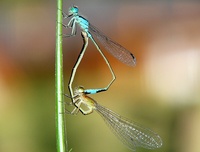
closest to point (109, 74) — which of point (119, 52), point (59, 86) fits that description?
point (119, 52)

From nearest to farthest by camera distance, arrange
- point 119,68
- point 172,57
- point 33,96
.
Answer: point 33,96
point 119,68
point 172,57

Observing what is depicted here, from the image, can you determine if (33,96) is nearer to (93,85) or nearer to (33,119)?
(33,119)

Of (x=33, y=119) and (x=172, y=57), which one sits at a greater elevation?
(x=172, y=57)

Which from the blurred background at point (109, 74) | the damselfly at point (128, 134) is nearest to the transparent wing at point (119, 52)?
the damselfly at point (128, 134)

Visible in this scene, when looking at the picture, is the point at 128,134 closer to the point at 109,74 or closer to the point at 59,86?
the point at 59,86

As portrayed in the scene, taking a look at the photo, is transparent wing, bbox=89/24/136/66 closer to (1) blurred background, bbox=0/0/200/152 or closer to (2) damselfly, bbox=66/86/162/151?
(2) damselfly, bbox=66/86/162/151

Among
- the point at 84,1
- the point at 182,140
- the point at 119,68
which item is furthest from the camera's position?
the point at 84,1

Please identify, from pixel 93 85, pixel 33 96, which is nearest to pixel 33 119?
pixel 33 96

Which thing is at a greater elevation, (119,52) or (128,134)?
(119,52)

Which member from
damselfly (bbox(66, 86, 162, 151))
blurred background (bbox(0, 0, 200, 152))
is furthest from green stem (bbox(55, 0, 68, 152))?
blurred background (bbox(0, 0, 200, 152))
